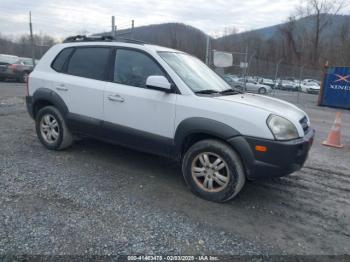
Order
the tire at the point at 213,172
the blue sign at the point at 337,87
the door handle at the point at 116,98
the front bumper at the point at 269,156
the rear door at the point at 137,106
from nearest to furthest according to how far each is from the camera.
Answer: the front bumper at the point at 269,156 → the tire at the point at 213,172 → the rear door at the point at 137,106 → the door handle at the point at 116,98 → the blue sign at the point at 337,87

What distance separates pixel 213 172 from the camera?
3.90m

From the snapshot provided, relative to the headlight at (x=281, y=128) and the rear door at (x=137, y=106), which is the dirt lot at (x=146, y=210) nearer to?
the rear door at (x=137, y=106)

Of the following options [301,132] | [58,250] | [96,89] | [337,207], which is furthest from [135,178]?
[337,207]

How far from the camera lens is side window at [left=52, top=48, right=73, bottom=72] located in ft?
17.2

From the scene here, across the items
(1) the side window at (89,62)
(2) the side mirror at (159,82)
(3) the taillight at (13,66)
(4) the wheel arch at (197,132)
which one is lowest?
(4) the wheel arch at (197,132)

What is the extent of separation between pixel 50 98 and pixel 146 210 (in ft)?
9.03

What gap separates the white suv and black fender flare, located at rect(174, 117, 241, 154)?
0.01 meters

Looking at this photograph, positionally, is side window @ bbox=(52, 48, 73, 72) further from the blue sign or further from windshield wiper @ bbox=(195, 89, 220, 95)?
the blue sign

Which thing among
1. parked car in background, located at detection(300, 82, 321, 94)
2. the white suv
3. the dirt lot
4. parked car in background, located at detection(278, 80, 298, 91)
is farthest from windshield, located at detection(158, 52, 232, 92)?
parked car in background, located at detection(300, 82, 321, 94)

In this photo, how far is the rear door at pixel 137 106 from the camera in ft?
13.6

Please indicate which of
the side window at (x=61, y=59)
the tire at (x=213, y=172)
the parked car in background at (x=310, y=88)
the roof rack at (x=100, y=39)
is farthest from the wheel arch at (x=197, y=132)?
the parked car in background at (x=310, y=88)

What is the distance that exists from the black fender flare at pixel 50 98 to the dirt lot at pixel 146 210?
0.79 meters

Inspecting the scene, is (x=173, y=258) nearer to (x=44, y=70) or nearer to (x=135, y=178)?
(x=135, y=178)

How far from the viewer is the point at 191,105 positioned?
3918 mm
